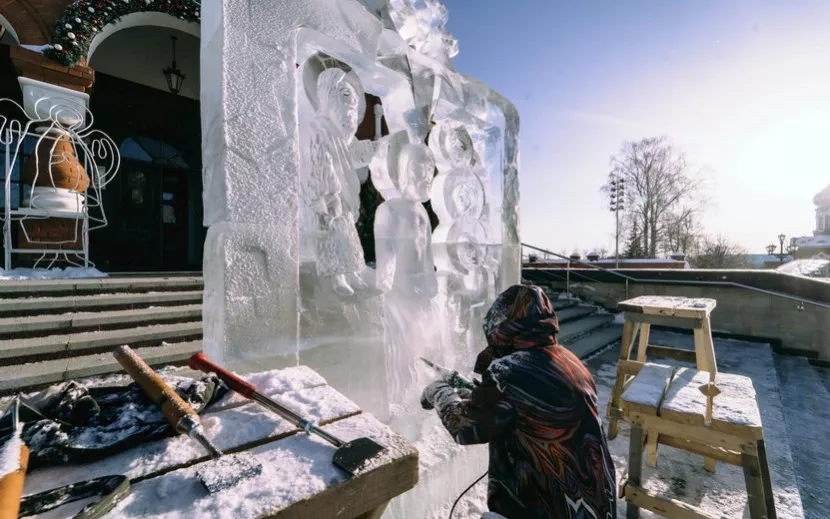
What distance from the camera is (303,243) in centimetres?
210

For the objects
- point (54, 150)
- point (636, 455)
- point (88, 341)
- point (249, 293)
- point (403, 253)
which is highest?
point (54, 150)

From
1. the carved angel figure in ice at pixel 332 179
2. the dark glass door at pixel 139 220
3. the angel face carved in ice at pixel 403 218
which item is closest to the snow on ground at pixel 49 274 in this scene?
the dark glass door at pixel 139 220

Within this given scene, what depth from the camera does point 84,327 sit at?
302 centimetres

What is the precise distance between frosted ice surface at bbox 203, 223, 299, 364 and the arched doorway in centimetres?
648

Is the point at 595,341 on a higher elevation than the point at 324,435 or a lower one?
lower

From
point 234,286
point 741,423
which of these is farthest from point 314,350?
point 741,423

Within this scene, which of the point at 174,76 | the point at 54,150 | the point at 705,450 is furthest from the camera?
the point at 174,76

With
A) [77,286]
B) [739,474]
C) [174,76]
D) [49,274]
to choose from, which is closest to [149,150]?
[174,76]

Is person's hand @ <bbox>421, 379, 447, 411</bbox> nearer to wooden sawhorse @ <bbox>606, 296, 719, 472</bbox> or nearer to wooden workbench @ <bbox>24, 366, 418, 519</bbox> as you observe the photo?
wooden workbench @ <bbox>24, 366, 418, 519</bbox>

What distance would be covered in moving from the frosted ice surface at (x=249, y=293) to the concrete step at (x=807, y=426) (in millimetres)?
3260

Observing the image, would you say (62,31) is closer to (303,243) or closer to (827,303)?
(303,243)

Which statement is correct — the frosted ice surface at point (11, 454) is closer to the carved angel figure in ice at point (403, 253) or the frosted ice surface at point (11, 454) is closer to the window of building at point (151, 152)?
the carved angel figure in ice at point (403, 253)

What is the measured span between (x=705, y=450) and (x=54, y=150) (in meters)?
6.81

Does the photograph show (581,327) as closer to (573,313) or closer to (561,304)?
(573,313)
